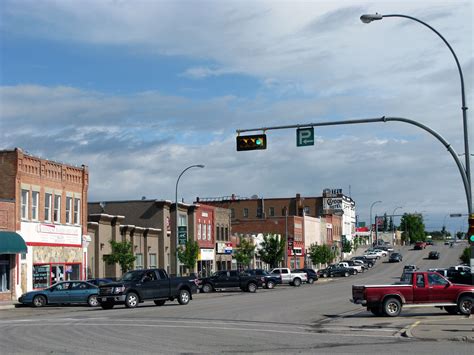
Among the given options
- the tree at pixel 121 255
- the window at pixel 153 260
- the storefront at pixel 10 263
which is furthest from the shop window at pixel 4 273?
the window at pixel 153 260

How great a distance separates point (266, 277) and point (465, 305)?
113ft

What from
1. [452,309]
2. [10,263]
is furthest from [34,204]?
[452,309]

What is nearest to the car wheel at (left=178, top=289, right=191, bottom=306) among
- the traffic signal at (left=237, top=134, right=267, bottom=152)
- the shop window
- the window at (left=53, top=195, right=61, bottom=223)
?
the traffic signal at (left=237, top=134, right=267, bottom=152)

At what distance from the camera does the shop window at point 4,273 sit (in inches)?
1752

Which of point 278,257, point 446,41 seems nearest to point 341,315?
point 446,41

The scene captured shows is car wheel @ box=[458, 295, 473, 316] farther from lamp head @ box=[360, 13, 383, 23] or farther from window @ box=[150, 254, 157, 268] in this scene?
window @ box=[150, 254, 157, 268]

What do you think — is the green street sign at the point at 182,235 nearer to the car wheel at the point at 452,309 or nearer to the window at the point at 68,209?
the window at the point at 68,209

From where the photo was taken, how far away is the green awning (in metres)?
42.9

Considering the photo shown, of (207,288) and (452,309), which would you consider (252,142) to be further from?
(207,288)

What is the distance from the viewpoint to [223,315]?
28453 mm

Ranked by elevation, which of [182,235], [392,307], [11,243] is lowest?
[392,307]

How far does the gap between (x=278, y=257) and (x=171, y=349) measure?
69782mm

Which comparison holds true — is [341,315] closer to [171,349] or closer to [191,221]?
[171,349]

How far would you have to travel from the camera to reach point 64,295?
38.0m
